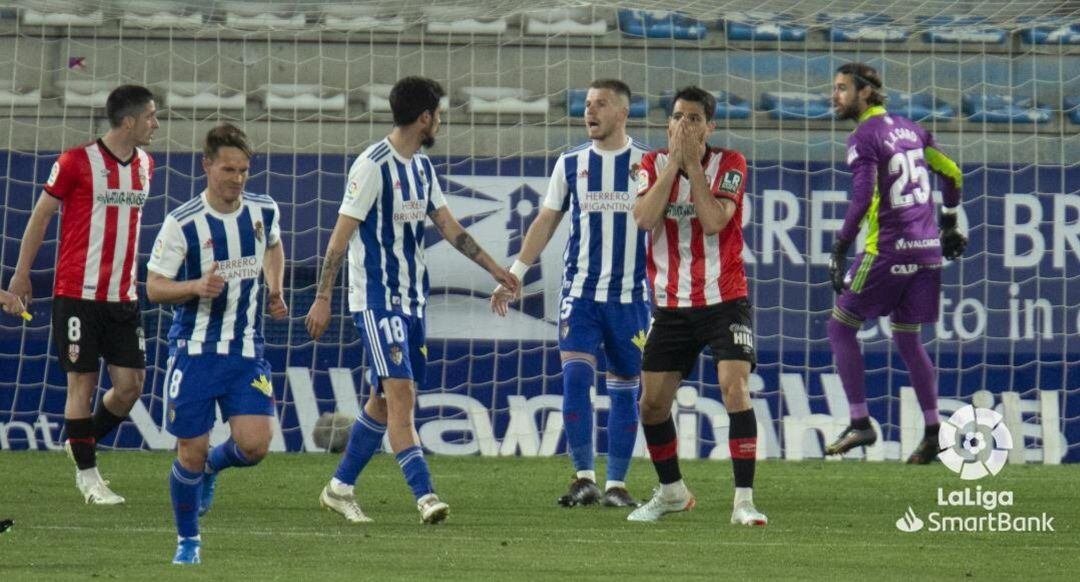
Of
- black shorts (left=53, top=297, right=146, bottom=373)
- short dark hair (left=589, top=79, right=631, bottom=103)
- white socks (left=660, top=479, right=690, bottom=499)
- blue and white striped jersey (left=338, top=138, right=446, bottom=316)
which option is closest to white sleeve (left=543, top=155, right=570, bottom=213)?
short dark hair (left=589, top=79, right=631, bottom=103)

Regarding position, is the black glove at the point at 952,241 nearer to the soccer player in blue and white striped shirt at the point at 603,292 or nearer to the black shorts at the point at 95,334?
the soccer player in blue and white striped shirt at the point at 603,292

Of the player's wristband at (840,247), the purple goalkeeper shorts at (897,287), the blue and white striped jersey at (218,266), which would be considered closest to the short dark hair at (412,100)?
the blue and white striped jersey at (218,266)

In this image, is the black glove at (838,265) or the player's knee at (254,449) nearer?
the player's knee at (254,449)

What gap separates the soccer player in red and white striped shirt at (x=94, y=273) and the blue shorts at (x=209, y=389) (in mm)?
2294

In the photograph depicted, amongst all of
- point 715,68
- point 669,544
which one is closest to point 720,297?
point 669,544

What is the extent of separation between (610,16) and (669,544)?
6.82 meters

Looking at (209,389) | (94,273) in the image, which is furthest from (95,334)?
(209,389)

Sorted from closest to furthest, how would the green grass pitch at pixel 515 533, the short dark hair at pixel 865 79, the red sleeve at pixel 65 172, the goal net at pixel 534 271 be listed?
1. the green grass pitch at pixel 515 533
2. the red sleeve at pixel 65 172
3. the short dark hair at pixel 865 79
4. the goal net at pixel 534 271

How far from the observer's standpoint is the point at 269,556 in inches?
222

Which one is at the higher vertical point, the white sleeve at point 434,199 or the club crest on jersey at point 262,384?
the white sleeve at point 434,199

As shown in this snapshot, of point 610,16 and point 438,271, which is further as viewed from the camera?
point 610,16

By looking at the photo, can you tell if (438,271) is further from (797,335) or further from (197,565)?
(197,565)

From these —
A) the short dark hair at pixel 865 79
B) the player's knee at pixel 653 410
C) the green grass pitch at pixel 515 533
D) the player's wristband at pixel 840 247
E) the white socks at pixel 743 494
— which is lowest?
the green grass pitch at pixel 515 533

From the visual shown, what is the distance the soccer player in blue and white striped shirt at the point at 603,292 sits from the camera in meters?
7.64
